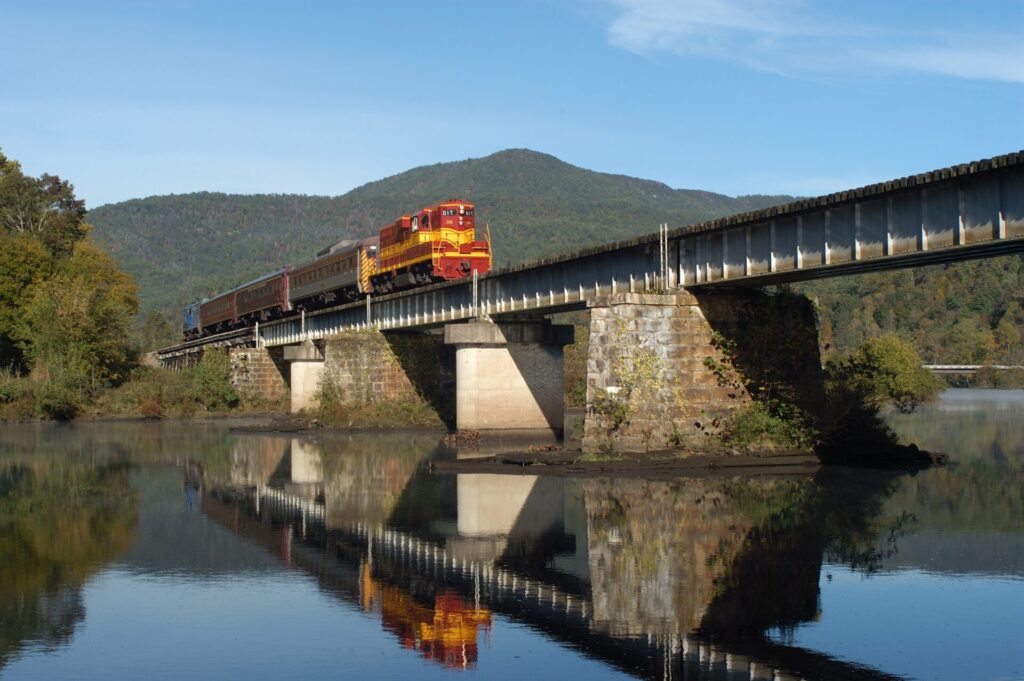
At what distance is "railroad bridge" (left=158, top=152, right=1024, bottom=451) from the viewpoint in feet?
91.9

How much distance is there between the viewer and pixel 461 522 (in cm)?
2595

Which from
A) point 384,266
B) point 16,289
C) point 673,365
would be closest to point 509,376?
point 673,365

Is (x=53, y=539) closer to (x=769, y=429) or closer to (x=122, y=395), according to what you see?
(x=769, y=429)

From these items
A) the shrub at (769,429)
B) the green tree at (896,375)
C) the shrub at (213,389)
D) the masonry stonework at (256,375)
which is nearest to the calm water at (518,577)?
the shrub at (769,429)

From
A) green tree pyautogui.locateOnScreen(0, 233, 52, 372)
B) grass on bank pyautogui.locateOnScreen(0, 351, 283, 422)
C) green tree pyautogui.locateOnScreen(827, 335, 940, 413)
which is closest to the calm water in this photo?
green tree pyautogui.locateOnScreen(827, 335, 940, 413)

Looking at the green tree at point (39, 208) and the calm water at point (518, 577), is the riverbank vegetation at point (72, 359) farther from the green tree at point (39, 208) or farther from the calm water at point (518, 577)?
the calm water at point (518, 577)

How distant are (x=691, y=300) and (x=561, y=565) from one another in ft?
58.1

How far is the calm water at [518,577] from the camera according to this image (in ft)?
48.5

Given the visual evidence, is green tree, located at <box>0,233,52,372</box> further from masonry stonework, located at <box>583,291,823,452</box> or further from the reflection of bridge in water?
masonry stonework, located at <box>583,291,823,452</box>

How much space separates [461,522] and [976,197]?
43.6 ft

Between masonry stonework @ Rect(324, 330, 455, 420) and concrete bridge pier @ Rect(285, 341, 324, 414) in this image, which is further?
concrete bridge pier @ Rect(285, 341, 324, 414)

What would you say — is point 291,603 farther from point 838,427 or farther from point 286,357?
point 286,357

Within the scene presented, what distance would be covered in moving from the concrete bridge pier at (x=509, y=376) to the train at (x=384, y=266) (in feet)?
15.7

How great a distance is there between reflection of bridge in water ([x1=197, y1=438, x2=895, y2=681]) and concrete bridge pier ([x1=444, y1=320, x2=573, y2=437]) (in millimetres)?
15267
